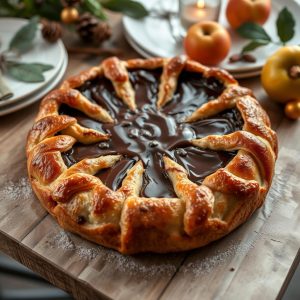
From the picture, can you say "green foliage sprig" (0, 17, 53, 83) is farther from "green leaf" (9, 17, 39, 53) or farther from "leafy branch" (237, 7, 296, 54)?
"leafy branch" (237, 7, 296, 54)

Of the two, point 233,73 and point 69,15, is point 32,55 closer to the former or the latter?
point 69,15

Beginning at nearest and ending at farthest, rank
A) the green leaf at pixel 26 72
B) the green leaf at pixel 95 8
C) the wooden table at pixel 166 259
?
the wooden table at pixel 166 259
the green leaf at pixel 26 72
the green leaf at pixel 95 8

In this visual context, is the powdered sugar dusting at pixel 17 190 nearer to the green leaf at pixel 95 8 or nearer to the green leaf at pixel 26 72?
the green leaf at pixel 26 72

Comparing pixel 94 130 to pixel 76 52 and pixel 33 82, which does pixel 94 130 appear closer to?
pixel 33 82

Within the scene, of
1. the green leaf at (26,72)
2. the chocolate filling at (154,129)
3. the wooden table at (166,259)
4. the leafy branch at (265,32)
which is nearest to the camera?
the wooden table at (166,259)

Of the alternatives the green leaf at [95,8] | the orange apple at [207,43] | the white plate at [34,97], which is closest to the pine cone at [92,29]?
the green leaf at [95,8]

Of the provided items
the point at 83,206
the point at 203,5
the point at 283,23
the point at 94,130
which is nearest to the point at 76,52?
the point at 203,5

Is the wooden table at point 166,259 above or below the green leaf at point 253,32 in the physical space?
below
